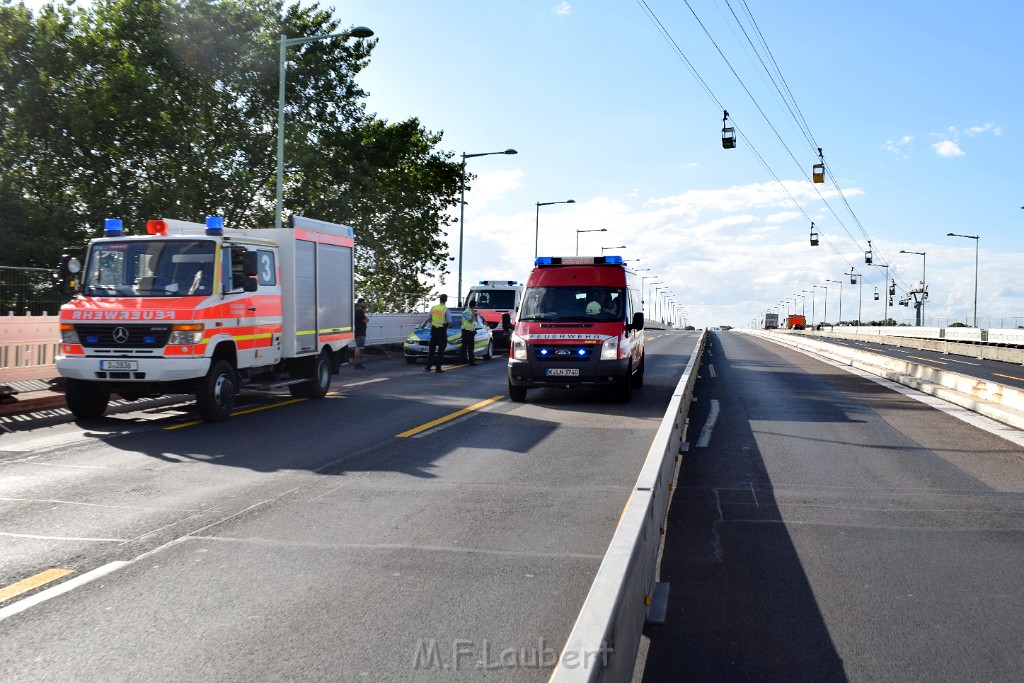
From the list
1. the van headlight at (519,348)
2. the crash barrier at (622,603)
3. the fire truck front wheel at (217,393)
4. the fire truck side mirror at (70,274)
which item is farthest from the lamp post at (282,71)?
the crash barrier at (622,603)

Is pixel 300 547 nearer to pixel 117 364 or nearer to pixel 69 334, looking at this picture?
pixel 117 364

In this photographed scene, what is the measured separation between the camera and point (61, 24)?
115ft

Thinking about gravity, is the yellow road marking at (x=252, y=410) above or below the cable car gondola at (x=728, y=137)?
below

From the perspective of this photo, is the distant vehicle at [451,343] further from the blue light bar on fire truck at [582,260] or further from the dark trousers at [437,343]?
the blue light bar on fire truck at [582,260]

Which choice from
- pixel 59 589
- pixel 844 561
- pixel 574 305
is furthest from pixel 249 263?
pixel 844 561

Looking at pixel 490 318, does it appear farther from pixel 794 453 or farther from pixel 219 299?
pixel 794 453

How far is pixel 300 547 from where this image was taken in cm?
603

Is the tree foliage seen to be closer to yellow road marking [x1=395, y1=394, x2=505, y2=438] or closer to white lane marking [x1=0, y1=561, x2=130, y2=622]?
yellow road marking [x1=395, y1=394, x2=505, y2=438]

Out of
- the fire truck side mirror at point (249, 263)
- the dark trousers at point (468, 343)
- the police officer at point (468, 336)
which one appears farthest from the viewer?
the dark trousers at point (468, 343)

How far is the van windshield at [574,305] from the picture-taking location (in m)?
16.2

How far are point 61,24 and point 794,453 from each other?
113 feet

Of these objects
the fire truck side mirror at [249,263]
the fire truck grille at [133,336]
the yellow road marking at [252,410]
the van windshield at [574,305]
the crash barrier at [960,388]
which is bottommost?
the yellow road marking at [252,410]

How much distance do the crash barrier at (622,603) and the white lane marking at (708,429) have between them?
5563 mm

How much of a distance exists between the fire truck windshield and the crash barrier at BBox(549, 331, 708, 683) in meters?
8.48
